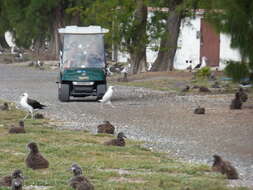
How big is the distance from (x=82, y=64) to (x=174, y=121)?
780 cm

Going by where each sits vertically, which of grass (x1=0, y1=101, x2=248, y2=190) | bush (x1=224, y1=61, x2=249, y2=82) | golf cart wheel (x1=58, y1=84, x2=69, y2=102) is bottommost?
golf cart wheel (x1=58, y1=84, x2=69, y2=102)

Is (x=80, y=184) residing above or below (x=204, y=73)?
above

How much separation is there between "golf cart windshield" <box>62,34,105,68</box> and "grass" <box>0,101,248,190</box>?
1142cm

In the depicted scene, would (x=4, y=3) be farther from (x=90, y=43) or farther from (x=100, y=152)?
(x=100, y=152)

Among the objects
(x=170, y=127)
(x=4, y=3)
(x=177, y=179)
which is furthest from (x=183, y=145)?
(x=4, y=3)

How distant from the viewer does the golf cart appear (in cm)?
3256

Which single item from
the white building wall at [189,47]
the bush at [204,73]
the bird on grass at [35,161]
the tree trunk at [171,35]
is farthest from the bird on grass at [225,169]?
the white building wall at [189,47]

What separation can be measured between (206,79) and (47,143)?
24.9 metres

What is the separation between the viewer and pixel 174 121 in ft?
85.5

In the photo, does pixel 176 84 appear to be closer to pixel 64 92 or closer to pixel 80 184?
pixel 64 92

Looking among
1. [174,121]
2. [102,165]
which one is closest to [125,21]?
[174,121]

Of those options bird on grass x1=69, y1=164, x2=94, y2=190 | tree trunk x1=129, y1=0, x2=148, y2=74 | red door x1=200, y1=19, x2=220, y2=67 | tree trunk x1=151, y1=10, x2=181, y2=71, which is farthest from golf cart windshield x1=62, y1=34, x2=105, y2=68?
red door x1=200, y1=19, x2=220, y2=67

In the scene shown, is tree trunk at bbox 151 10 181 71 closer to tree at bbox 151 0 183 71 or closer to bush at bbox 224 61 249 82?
tree at bbox 151 0 183 71

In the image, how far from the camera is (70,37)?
33.6 metres
